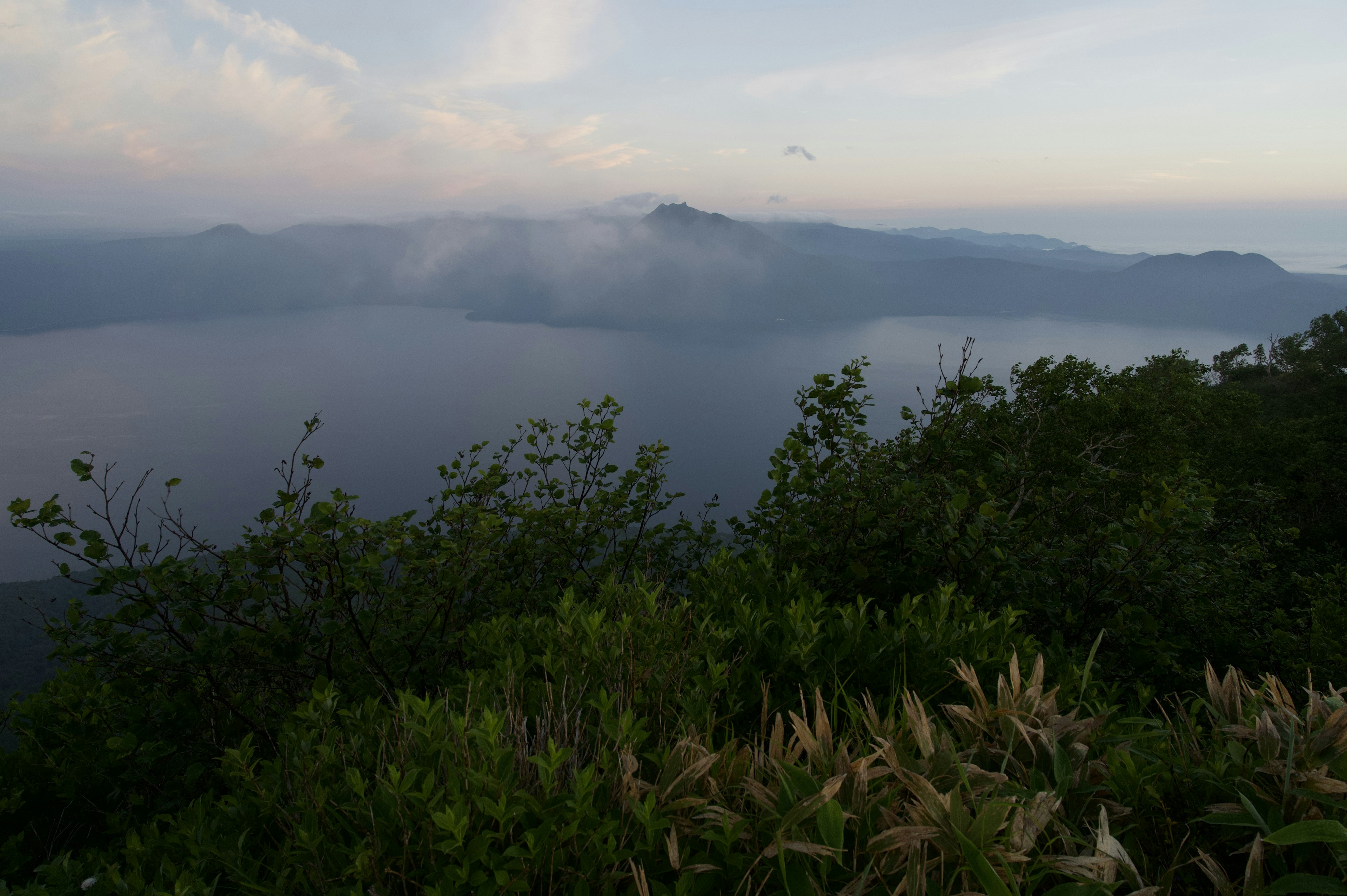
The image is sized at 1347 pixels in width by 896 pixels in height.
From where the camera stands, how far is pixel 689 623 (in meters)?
3.15

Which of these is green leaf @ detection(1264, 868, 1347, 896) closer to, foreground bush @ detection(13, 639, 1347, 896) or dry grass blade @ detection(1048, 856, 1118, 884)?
foreground bush @ detection(13, 639, 1347, 896)

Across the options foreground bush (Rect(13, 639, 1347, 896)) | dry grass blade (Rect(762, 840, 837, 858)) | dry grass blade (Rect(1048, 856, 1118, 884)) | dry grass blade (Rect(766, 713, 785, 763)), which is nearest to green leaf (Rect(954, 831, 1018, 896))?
foreground bush (Rect(13, 639, 1347, 896))

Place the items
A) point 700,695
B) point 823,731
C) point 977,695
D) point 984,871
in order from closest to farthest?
point 984,871
point 823,731
point 977,695
point 700,695

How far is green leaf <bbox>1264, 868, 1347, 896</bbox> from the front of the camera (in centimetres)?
134

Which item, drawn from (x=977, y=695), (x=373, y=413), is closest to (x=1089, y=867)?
(x=977, y=695)

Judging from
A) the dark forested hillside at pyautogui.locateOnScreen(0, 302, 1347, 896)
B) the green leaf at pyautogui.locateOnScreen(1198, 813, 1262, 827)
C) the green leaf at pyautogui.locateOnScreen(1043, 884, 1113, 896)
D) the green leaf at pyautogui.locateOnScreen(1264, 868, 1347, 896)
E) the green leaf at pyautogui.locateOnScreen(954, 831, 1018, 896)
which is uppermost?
the green leaf at pyautogui.locateOnScreen(954, 831, 1018, 896)

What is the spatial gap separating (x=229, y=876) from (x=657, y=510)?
13.8 ft

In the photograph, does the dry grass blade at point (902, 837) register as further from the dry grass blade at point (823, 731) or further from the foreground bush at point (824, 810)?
the dry grass blade at point (823, 731)

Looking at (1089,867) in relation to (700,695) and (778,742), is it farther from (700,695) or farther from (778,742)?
(700,695)

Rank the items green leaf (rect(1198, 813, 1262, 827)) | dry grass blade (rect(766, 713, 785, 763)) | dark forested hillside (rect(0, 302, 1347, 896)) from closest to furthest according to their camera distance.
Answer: green leaf (rect(1198, 813, 1262, 827)) < dark forested hillside (rect(0, 302, 1347, 896)) < dry grass blade (rect(766, 713, 785, 763))

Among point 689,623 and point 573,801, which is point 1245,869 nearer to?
point 573,801

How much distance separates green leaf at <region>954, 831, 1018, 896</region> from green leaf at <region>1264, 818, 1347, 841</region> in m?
0.60

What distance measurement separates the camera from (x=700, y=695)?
2555mm

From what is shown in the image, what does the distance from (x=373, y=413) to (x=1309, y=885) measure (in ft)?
510
